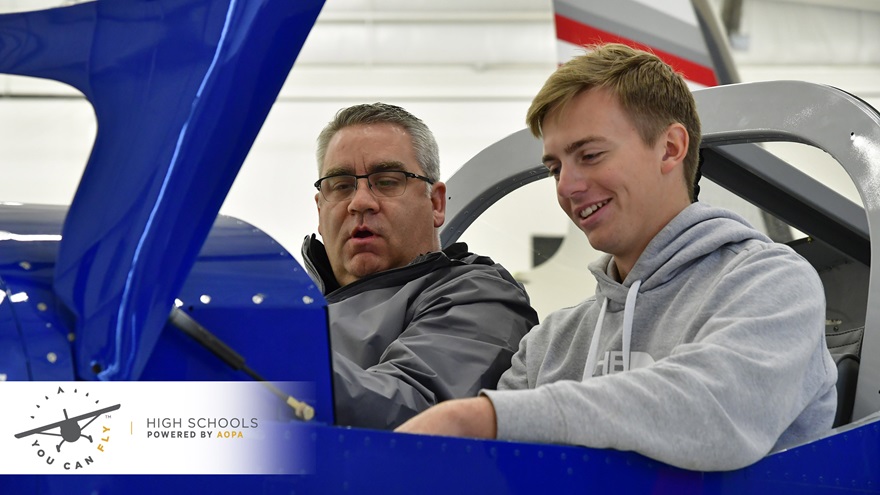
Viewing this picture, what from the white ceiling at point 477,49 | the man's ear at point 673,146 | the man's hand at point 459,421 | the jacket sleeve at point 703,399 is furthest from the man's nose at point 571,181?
the white ceiling at point 477,49

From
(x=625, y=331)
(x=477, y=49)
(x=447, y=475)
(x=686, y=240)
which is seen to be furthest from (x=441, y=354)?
(x=477, y=49)

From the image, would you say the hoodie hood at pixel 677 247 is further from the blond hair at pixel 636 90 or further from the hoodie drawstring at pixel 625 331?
the blond hair at pixel 636 90

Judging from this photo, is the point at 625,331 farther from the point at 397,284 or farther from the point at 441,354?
the point at 397,284

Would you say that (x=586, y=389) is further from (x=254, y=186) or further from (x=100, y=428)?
(x=254, y=186)

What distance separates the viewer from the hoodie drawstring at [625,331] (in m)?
1.51

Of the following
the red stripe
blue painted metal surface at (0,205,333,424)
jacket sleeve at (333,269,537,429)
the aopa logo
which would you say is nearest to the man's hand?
blue painted metal surface at (0,205,333,424)

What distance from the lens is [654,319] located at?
1521mm

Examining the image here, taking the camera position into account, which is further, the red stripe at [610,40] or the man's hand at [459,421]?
the red stripe at [610,40]

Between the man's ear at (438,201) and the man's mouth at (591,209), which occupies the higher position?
the man's ear at (438,201)

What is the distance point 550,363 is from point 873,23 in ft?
29.1

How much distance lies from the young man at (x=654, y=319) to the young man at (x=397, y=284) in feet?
0.37

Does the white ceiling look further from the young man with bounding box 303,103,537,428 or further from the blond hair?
the blond hair

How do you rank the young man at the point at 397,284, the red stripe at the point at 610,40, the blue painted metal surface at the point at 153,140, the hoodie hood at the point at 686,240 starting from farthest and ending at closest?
the red stripe at the point at 610,40
the young man at the point at 397,284
the hoodie hood at the point at 686,240
the blue painted metal surface at the point at 153,140

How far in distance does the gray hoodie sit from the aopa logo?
42 cm
